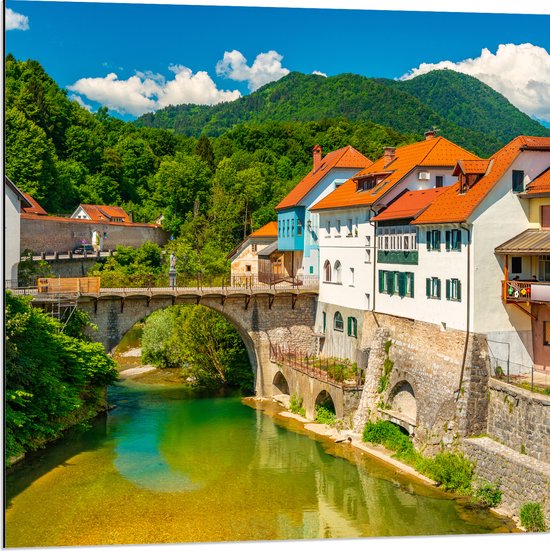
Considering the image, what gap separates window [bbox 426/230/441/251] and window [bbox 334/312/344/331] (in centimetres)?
674

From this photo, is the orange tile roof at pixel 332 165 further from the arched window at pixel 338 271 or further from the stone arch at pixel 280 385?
the stone arch at pixel 280 385

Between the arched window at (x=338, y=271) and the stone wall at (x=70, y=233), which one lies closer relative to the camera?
the arched window at (x=338, y=271)

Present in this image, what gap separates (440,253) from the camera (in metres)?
21.5

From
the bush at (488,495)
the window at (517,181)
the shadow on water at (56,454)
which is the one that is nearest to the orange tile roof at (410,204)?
the window at (517,181)

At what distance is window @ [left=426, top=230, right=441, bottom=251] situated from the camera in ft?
70.9

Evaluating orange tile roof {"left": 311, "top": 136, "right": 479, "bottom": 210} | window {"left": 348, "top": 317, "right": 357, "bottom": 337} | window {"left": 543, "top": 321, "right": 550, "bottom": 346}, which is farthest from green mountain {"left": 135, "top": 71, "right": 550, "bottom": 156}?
window {"left": 543, "top": 321, "right": 550, "bottom": 346}

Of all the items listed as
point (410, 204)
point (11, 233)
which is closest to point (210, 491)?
point (410, 204)

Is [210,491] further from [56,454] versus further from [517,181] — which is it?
[517,181]

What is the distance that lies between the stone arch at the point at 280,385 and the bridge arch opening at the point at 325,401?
12.9 feet

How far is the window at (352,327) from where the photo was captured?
27.0 meters

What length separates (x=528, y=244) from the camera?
1909cm

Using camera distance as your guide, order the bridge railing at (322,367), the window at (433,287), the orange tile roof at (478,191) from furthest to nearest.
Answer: the bridge railing at (322,367), the window at (433,287), the orange tile roof at (478,191)

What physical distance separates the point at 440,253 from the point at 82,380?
1190 cm

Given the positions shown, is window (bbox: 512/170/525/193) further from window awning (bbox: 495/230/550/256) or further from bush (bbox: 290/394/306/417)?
bush (bbox: 290/394/306/417)
